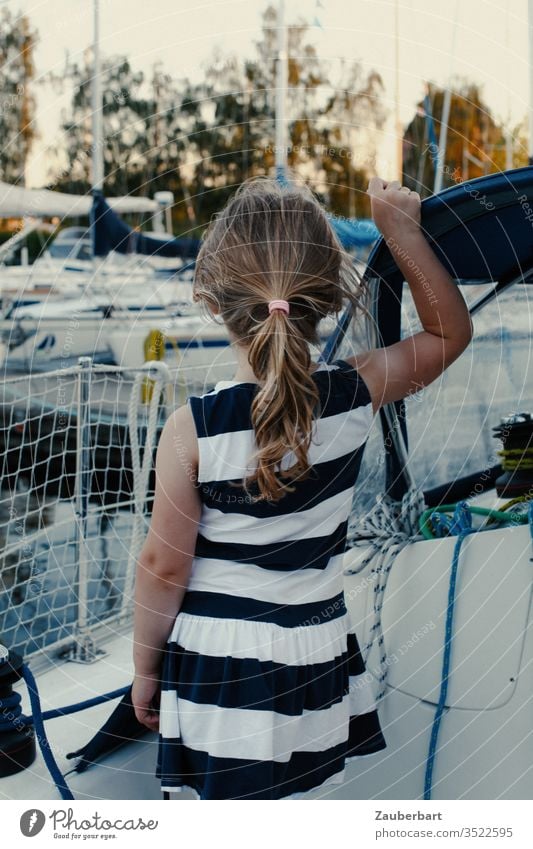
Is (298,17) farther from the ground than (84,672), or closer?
farther from the ground

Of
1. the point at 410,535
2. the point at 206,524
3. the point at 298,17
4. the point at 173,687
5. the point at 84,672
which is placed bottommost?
the point at 84,672

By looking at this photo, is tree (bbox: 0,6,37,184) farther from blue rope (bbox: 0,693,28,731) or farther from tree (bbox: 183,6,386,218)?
blue rope (bbox: 0,693,28,731)

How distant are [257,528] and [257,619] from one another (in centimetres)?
11

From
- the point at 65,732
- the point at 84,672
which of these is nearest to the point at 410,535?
the point at 65,732

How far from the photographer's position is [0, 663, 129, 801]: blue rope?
4.42 feet

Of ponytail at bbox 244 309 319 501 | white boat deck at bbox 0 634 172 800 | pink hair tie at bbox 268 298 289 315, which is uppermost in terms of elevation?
pink hair tie at bbox 268 298 289 315

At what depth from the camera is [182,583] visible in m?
1.09

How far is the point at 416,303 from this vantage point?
1.19 m

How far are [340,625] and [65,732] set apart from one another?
748 mm

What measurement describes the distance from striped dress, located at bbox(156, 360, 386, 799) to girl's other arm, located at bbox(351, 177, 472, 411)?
69mm

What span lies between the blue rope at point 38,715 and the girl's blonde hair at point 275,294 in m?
0.58

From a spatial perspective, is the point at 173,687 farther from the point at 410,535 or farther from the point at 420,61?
the point at 420,61

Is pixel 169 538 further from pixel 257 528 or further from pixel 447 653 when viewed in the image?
pixel 447 653

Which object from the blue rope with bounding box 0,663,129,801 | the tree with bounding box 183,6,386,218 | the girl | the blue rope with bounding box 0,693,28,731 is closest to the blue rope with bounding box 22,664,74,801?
the blue rope with bounding box 0,663,129,801
